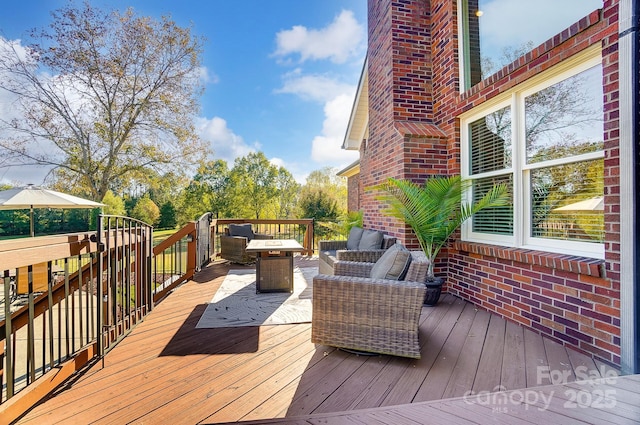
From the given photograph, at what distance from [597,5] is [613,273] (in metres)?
1.97

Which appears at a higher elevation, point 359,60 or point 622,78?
point 359,60

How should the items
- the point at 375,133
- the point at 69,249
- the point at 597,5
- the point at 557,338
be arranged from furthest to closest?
the point at 375,133 < the point at 557,338 < the point at 597,5 < the point at 69,249

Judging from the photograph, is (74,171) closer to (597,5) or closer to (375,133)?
(375,133)

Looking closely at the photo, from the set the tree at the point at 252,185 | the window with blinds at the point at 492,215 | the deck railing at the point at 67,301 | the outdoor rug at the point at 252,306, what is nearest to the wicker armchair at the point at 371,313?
the outdoor rug at the point at 252,306

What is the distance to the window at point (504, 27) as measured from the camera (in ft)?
8.07

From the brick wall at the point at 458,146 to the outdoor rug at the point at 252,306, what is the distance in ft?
5.25

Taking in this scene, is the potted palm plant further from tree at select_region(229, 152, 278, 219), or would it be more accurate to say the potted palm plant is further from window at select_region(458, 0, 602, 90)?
tree at select_region(229, 152, 278, 219)

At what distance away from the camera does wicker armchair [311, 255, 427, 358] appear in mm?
2109

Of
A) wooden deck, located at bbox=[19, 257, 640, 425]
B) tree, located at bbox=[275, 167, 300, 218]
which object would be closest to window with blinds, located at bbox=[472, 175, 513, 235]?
wooden deck, located at bbox=[19, 257, 640, 425]

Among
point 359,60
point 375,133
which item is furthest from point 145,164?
point 375,133

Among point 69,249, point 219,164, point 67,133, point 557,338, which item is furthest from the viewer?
point 219,164

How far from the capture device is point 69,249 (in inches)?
73.9

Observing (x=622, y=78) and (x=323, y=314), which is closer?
(x=622, y=78)

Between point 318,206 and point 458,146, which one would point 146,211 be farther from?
point 458,146
